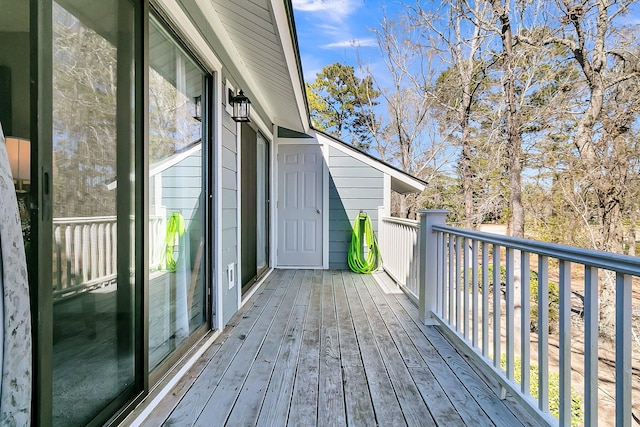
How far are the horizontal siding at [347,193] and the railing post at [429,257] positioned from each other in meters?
Answer: 2.65

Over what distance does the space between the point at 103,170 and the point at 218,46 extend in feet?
5.60

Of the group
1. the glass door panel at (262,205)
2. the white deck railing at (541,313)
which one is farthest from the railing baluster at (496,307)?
the glass door panel at (262,205)

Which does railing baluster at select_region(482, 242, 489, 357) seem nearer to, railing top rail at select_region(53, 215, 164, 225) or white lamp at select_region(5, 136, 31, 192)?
railing top rail at select_region(53, 215, 164, 225)

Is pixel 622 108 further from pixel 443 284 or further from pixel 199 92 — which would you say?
pixel 199 92

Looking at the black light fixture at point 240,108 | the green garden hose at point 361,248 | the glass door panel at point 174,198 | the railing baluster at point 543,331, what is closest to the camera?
the railing baluster at point 543,331

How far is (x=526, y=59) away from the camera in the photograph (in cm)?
705

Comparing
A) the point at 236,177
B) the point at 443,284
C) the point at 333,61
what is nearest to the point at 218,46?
the point at 236,177

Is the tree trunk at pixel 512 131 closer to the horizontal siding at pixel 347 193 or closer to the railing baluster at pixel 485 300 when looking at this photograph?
the horizontal siding at pixel 347 193

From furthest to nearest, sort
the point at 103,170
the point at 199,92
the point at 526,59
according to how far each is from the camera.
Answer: the point at 526,59 → the point at 199,92 → the point at 103,170

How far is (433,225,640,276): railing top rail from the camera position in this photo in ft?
3.45

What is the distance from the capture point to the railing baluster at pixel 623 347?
42.3 inches

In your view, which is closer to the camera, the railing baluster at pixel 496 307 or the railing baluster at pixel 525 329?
the railing baluster at pixel 525 329

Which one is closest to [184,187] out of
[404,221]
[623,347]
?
[623,347]

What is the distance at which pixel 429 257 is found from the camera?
2.91m
